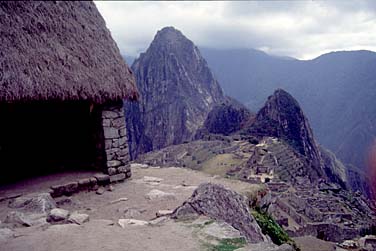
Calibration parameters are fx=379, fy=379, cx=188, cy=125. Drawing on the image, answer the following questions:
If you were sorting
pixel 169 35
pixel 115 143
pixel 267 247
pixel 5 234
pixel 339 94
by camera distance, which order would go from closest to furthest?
pixel 267 247 < pixel 5 234 < pixel 115 143 < pixel 339 94 < pixel 169 35

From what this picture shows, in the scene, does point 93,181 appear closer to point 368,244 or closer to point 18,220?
point 18,220

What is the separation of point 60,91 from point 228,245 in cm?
449

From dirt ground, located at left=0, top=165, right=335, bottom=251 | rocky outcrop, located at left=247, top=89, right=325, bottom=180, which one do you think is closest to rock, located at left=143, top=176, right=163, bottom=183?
dirt ground, located at left=0, top=165, right=335, bottom=251

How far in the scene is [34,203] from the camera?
207 inches

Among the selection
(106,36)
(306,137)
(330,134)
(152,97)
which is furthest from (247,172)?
(152,97)

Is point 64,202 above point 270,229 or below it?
above

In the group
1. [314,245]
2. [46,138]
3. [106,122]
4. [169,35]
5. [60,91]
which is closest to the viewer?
[60,91]

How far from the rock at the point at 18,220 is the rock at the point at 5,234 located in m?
0.31

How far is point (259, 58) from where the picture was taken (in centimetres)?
5709

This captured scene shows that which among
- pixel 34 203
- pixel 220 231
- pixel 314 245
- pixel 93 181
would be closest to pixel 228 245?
pixel 220 231

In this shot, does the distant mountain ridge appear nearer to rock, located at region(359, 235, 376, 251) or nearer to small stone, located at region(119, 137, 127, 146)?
rock, located at region(359, 235, 376, 251)

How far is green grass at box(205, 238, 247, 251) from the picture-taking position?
333cm

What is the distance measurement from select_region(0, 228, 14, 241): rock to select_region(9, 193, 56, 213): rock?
0.93 meters

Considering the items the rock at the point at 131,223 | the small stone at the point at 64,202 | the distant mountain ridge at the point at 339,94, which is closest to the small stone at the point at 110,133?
the small stone at the point at 64,202
